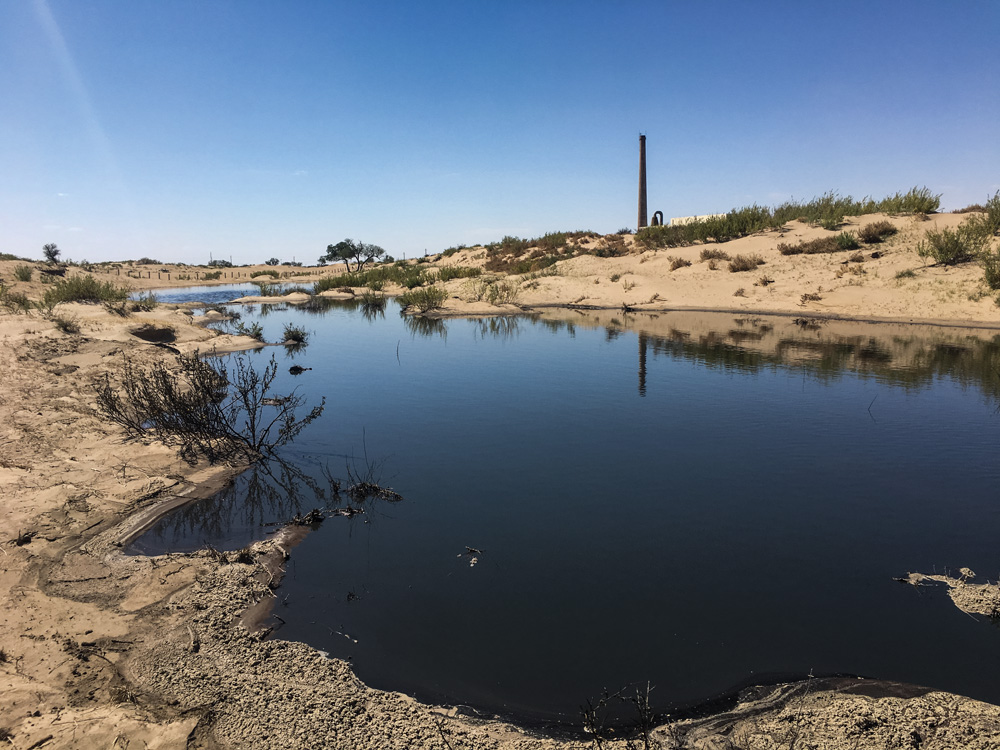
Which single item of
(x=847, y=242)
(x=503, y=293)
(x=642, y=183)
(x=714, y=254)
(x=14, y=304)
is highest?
(x=642, y=183)

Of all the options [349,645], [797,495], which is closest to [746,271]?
[797,495]

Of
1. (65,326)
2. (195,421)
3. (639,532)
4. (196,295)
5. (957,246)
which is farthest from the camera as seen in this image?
(196,295)

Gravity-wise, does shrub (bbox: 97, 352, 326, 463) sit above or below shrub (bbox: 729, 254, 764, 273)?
below

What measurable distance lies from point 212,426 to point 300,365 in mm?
5748

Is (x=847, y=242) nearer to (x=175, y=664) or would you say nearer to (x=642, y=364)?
(x=642, y=364)

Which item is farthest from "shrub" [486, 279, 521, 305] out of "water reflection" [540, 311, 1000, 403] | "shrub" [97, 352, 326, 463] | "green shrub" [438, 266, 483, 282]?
"shrub" [97, 352, 326, 463]

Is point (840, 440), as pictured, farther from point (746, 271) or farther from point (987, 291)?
point (746, 271)

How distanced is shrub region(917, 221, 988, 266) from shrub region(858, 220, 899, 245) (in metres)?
3.23

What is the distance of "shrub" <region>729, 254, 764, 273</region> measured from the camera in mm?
26641

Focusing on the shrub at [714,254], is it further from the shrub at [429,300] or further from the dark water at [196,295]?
the dark water at [196,295]

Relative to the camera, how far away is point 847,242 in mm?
25703

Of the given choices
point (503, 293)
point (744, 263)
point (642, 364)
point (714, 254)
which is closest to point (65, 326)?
point (642, 364)

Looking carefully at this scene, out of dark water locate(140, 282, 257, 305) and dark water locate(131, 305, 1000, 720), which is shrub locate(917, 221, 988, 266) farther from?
dark water locate(140, 282, 257, 305)

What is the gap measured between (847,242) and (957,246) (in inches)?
181
